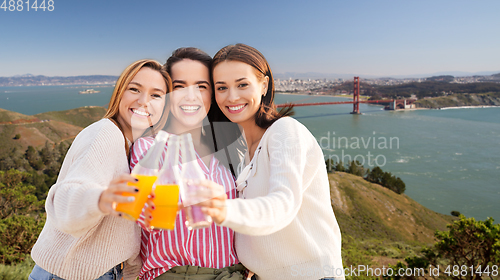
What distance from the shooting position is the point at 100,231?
0.96 metres

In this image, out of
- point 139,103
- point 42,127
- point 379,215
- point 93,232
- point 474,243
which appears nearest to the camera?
point 93,232

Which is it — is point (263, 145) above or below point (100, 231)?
above

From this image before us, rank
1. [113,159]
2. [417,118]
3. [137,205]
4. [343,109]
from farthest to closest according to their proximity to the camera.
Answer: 1. [343,109]
2. [417,118]
3. [113,159]
4. [137,205]

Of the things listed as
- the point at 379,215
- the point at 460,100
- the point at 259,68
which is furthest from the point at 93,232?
the point at 460,100

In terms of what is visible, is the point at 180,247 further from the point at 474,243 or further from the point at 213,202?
the point at 474,243

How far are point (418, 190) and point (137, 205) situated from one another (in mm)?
32953

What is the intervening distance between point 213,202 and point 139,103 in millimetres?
730

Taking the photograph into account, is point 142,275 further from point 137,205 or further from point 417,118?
point 417,118

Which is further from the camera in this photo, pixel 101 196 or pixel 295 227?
pixel 295 227

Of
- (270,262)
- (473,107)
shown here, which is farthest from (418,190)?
(473,107)

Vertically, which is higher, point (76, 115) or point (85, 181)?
point (85, 181)

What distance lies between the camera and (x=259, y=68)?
4.47 ft

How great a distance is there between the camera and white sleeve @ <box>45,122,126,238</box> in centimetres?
73

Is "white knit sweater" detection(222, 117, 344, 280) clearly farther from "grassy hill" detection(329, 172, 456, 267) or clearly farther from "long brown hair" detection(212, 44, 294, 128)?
"grassy hill" detection(329, 172, 456, 267)
